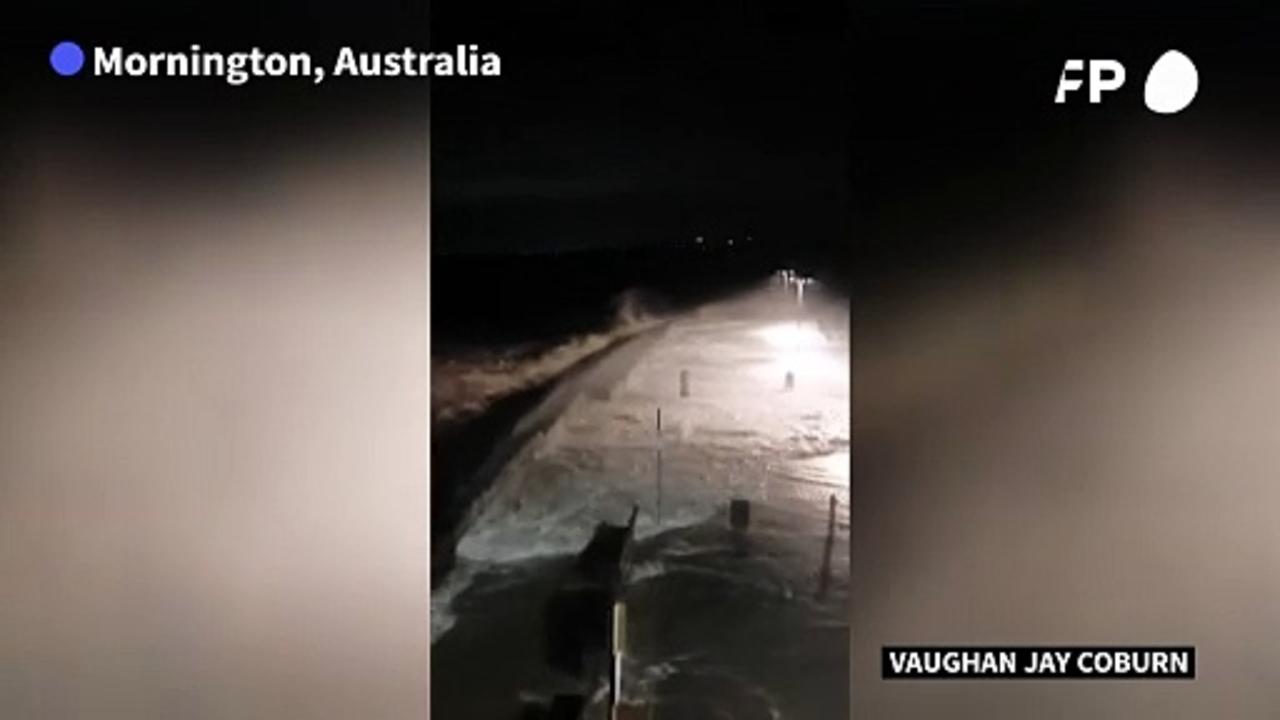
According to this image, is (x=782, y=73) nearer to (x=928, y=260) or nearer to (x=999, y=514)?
(x=928, y=260)

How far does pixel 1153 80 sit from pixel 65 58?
5.49 ft

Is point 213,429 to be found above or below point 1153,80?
below

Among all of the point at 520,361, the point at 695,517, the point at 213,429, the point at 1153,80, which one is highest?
the point at 1153,80

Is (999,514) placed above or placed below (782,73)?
below

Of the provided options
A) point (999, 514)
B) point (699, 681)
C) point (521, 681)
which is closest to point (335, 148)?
point (521, 681)

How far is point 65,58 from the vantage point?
202 centimetres

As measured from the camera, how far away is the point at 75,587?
2.02 m

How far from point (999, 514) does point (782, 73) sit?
0.76 meters

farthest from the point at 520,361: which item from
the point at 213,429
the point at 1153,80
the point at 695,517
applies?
the point at 1153,80

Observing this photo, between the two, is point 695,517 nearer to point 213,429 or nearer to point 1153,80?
point 213,429

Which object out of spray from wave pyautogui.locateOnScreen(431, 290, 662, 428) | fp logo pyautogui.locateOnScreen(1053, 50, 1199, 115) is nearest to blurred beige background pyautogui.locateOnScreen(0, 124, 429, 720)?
spray from wave pyautogui.locateOnScreen(431, 290, 662, 428)

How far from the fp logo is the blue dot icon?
59.3 inches

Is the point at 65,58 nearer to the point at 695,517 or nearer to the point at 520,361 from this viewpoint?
the point at 520,361

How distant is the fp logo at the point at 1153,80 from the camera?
6.61 ft
